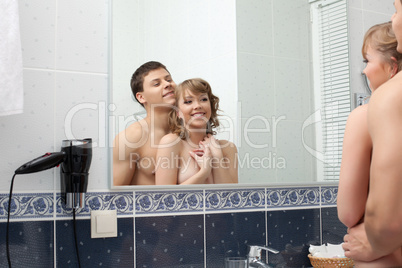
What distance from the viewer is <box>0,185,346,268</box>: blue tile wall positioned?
4.83ft

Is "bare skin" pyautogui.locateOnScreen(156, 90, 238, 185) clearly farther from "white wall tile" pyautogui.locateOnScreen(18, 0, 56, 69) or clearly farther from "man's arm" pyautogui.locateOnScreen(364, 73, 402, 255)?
"man's arm" pyautogui.locateOnScreen(364, 73, 402, 255)

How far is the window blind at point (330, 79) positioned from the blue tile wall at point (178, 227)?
0.57 ft

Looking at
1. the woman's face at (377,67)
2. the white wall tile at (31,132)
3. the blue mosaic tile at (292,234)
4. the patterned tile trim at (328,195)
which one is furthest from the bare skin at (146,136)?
the patterned tile trim at (328,195)

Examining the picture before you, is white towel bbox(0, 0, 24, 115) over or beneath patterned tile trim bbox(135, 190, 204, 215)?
over

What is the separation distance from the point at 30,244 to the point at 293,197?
3.58 ft

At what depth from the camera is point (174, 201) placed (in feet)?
5.55

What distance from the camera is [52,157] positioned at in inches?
55.5

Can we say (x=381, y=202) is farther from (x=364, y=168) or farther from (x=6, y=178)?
(x=6, y=178)

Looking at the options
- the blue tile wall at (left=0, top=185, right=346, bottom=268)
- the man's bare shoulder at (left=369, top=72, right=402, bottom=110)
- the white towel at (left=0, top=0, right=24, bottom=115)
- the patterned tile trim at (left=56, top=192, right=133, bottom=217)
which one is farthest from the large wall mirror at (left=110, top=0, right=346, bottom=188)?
the man's bare shoulder at (left=369, top=72, right=402, bottom=110)

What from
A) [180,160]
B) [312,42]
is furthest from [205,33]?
[312,42]

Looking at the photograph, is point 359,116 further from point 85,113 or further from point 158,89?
point 85,113

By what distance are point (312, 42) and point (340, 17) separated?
24 centimetres

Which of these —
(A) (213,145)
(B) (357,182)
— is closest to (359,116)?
(B) (357,182)

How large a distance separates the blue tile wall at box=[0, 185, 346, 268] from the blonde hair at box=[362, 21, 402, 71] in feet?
2.28
